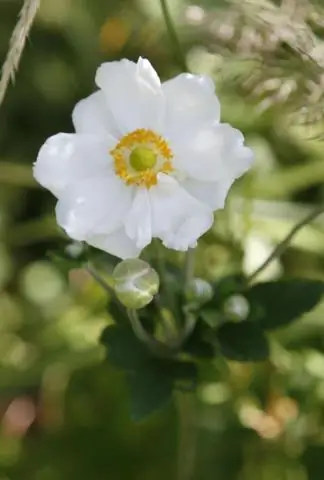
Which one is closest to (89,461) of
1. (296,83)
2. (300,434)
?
(300,434)

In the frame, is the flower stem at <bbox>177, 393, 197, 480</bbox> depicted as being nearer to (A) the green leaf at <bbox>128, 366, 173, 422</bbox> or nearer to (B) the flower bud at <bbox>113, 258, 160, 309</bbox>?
(A) the green leaf at <bbox>128, 366, 173, 422</bbox>

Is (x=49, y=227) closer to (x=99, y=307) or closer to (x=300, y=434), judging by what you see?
(x=99, y=307)

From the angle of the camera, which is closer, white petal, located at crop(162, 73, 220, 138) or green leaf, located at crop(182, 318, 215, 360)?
white petal, located at crop(162, 73, 220, 138)

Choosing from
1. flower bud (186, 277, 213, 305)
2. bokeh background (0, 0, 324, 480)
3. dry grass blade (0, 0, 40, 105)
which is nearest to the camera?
dry grass blade (0, 0, 40, 105)

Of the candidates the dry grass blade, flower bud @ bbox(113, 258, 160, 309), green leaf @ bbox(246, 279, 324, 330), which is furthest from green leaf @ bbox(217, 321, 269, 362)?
the dry grass blade

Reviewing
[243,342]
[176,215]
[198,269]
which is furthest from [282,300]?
[198,269]

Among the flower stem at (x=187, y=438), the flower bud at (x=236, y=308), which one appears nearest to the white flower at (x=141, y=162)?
the flower bud at (x=236, y=308)

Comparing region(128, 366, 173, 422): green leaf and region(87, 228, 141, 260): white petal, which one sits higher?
region(87, 228, 141, 260): white petal
